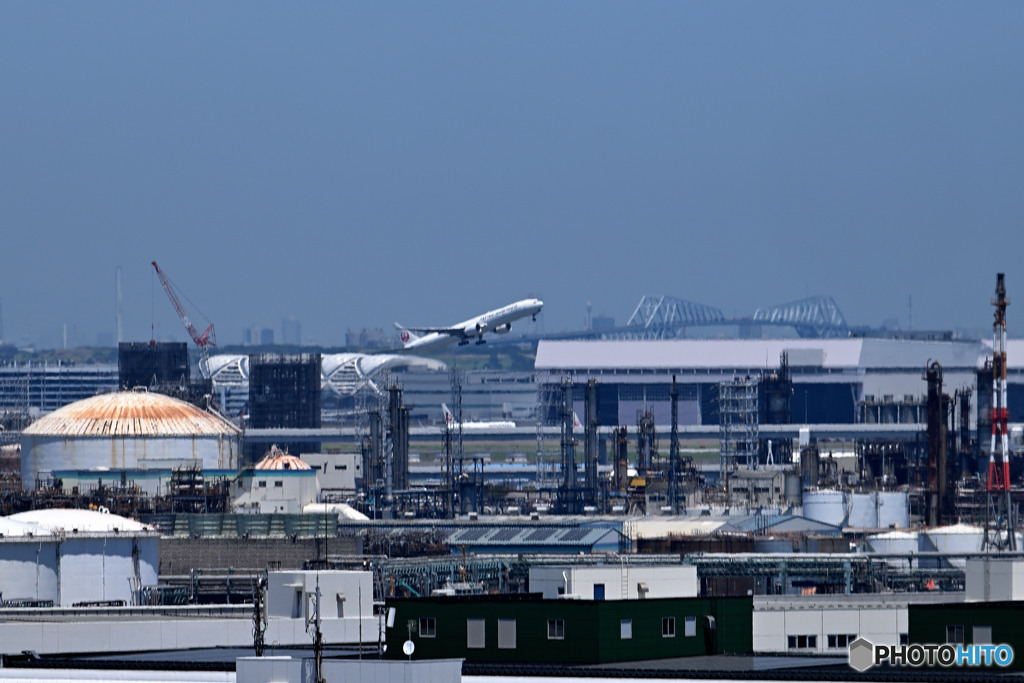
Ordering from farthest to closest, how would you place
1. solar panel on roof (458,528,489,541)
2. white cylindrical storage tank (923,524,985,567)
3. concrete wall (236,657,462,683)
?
solar panel on roof (458,528,489,541) → white cylindrical storage tank (923,524,985,567) → concrete wall (236,657,462,683)

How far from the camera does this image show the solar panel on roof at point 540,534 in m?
98.4

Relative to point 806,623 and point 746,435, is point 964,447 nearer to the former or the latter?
point 746,435

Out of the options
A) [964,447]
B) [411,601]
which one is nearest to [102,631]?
[411,601]

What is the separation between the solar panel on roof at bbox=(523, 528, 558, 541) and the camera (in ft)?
323

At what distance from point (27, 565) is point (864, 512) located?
57215 mm

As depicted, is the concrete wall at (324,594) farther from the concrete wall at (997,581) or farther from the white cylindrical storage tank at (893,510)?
the white cylindrical storage tank at (893,510)

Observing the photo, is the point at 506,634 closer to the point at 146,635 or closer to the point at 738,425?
the point at 146,635

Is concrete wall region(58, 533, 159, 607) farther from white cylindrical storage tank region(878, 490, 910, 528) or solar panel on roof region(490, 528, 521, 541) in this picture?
white cylindrical storage tank region(878, 490, 910, 528)

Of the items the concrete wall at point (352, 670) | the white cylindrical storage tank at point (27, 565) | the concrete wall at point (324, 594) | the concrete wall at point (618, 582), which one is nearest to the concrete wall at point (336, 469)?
the white cylindrical storage tank at point (27, 565)

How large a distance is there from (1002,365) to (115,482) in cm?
4187

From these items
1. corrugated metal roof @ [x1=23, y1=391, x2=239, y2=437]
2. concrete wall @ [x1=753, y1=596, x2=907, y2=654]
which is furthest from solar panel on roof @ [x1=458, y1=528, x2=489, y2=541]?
concrete wall @ [x1=753, y1=596, x2=907, y2=654]

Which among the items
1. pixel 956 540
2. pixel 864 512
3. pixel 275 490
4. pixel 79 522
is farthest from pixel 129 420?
pixel 956 540

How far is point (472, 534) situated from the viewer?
338ft

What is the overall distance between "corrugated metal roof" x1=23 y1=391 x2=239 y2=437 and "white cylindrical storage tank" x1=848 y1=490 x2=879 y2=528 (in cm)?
3192
